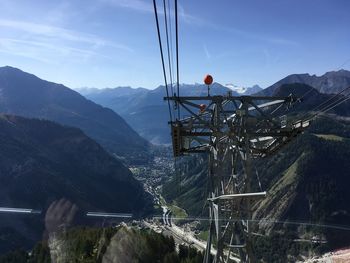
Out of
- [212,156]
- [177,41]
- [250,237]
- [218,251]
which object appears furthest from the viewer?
[212,156]

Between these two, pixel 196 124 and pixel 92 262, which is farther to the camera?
pixel 92 262

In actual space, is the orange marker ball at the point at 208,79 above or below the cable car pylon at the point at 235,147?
above

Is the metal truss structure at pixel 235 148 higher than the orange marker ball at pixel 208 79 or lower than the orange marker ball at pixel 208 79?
lower

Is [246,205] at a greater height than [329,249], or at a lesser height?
greater

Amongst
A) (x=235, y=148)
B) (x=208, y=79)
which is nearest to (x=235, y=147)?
(x=235, y=148)

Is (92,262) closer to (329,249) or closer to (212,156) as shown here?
(212,156)

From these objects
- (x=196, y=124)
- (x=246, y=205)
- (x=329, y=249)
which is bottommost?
(x=329, y=249)

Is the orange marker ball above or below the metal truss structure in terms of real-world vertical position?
above

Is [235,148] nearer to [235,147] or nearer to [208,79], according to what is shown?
[235,147]

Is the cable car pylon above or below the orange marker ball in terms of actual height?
below

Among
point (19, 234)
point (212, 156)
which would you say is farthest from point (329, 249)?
point (212, 156)

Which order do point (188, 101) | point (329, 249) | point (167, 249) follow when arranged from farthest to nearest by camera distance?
1. point (329, 249)
2. point (167, 249)
3. point (188, 101)
